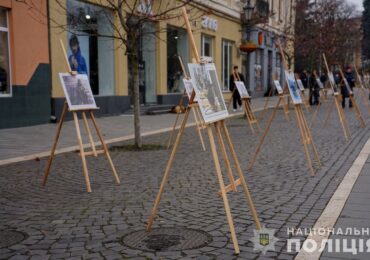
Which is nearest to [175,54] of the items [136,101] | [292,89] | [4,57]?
[4,57]

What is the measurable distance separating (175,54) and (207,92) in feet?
63.3

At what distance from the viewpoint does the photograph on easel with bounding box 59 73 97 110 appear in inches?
271

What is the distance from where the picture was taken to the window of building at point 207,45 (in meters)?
25.6

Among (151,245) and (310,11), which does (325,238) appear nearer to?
(151,245)

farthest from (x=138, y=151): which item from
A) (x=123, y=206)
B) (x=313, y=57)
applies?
(x=313, y=57)

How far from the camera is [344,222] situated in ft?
16.5

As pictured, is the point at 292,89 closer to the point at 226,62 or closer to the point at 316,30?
the point at 316,30

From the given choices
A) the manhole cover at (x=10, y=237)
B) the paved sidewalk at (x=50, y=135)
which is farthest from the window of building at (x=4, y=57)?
the manhole cover at (x=10, y=237)

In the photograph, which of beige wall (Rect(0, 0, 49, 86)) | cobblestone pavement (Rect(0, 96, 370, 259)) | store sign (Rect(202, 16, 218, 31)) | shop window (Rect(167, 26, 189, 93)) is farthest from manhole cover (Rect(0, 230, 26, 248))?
store sign (Rect(202, 16, 218, 31))

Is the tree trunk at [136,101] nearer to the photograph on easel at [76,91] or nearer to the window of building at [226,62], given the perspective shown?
the photograph on easel at [76,91]

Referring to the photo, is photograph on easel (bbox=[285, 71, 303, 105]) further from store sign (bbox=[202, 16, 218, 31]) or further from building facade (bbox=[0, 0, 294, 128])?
store sign (bbox=[202, 16, 218, 31])

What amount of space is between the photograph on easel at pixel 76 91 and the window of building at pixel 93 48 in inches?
367

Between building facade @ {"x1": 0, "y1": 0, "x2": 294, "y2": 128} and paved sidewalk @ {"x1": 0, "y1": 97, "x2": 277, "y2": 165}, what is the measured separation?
3.18 ft

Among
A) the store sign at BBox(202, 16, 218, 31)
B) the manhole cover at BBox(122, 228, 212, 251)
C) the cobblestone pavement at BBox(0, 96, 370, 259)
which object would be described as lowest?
the manhole cover at BBox(122, 228, 212, 251)
